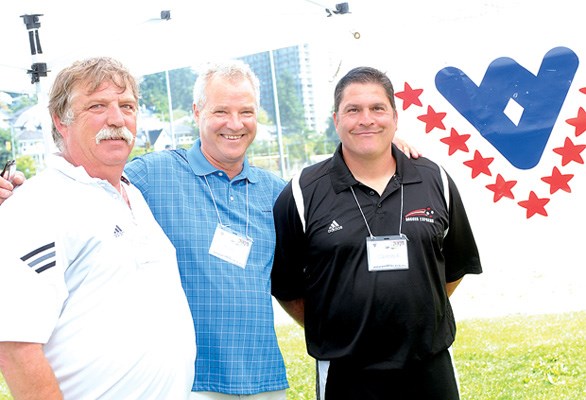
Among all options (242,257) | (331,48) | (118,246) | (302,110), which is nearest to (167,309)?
(118,246)

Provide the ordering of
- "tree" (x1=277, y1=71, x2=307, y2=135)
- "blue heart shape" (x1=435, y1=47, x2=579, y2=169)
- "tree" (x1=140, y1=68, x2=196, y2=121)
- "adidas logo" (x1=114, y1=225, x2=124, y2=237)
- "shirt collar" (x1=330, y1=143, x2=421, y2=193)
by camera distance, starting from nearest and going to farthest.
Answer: "adidas logo" (x1=114, y1=225, x2=124, y2=237) < "shirt collar" (x1=330, y1=143, x2=421, y2=193) < "blue heart shape" (x1=435, y1=47, x2=579, y2=169) < "tree" (x1=140, y1=68, x2=196, y2=121) < "tree" (x1=277, y1=71, x2=307, y2=135)

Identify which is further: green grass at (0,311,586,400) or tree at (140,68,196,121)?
tree at (140,68,196,121)

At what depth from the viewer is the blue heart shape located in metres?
3.40

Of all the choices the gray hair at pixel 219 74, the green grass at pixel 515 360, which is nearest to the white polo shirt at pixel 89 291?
the gray hair at pixel 219 74

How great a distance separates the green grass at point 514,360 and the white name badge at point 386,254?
8.40 feet

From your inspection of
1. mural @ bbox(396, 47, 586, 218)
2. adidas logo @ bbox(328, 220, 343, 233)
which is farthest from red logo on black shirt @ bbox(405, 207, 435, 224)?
mural @ bbox(396, 47, 586, 218)

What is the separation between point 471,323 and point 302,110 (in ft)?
Answer: 56.5

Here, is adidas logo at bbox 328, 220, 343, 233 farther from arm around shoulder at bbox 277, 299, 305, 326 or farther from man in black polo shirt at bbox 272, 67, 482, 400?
arm around shoulder at bbox 277, 299, 305, 326

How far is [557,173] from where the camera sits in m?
3.51

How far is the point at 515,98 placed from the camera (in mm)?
3428

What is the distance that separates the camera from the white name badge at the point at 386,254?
2396 mm

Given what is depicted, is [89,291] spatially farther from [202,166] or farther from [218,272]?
[202,166]

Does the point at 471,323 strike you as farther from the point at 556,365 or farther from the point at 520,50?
the point at 520,50

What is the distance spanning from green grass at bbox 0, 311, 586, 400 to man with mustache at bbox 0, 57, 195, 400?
290 centimetres
